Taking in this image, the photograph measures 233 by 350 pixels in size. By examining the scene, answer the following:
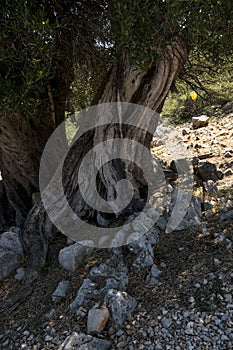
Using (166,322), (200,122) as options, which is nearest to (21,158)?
(166,322)

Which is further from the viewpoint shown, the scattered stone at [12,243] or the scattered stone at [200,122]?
the scattered stone at [200,122]

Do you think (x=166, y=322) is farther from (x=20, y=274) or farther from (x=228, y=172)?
(x=228, y=172)

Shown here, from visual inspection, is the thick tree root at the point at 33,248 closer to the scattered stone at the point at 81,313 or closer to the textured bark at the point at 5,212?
the scattered stone at the point at 81,313

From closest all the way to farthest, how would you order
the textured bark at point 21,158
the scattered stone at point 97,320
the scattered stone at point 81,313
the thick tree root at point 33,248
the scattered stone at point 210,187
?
the scattered stone at point 97,320 < the scattered stone at point 81,313 < the thick tree root at point 33,248 < the textured bark at point 21,158 < the scattered stone at point 210,187

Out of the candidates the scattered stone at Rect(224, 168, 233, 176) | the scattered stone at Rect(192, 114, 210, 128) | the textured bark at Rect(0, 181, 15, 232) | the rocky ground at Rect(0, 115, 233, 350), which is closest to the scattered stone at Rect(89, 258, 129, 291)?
the rocky ground at Rect(0, 115, 233, 350)

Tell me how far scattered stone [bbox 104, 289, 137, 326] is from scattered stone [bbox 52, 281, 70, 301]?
0.58m

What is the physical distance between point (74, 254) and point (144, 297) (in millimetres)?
1031

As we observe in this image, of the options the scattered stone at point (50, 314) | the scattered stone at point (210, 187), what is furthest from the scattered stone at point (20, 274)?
the scattered stone at point (210, 187)

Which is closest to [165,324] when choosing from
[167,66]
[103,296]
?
[103,296]

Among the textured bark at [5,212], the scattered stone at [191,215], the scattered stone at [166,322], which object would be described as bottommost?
the scattered stone at [166,322]

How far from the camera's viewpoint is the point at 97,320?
2990 mm

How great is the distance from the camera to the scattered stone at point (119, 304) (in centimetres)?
304

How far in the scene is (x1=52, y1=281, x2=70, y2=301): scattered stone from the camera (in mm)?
3527

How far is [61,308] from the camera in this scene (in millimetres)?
3379
